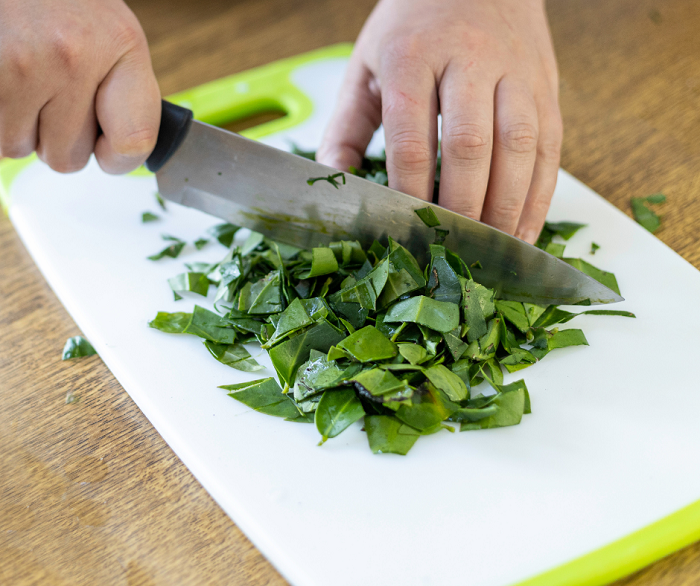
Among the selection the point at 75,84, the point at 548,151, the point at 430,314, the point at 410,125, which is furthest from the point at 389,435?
the point at 75,84

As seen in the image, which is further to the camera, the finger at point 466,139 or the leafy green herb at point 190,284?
the leafy green herb at point 190,284

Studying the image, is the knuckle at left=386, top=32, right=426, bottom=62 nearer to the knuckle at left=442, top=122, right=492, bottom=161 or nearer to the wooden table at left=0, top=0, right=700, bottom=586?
the knuckle at left=442, top=122, right=492, bottom=161

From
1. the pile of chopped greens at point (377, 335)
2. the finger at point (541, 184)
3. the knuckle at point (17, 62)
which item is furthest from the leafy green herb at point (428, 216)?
the knuckle at point (17, 62)

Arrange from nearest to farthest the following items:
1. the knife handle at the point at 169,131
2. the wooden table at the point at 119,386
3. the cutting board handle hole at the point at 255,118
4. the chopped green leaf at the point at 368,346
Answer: the wooden table at the point at 119,386 < the chopped green leaf at the point at 368,346 < the knife handle at the point at 169,131 < the cutting board handle hole at the point at 255,118

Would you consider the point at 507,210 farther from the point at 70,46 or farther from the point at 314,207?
the point at 70,46

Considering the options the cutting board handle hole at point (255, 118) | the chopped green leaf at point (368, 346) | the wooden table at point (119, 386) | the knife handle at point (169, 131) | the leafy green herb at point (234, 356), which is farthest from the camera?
the cutting board handle hole at point (255, 118)

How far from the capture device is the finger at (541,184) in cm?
131

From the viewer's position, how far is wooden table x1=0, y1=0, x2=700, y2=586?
916 millimetres

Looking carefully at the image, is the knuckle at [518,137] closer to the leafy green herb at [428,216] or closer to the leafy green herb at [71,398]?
the leafy green herb at [428,216]

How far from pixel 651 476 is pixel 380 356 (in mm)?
489

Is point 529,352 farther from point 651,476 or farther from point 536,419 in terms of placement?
point 651,476

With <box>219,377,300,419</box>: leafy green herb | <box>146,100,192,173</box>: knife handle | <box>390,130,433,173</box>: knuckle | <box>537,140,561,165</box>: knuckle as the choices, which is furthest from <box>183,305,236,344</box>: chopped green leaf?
<box>537,140,561,165</box>: knuckle

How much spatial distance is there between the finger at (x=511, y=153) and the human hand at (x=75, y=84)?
29.1 inches

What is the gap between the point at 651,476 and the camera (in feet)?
3.15
